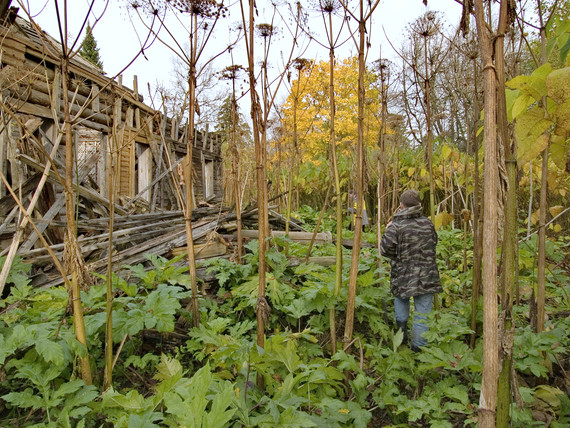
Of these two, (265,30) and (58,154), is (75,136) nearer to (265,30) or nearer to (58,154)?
(58,154)

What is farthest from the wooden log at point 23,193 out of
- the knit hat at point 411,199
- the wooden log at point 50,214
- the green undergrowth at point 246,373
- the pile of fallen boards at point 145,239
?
the knit hat at point 411,199

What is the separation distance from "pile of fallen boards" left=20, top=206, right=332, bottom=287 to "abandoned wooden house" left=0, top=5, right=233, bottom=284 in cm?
2

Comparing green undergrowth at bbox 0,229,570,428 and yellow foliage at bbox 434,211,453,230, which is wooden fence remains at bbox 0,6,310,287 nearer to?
green undergrowth at bbox 0,229,570,428

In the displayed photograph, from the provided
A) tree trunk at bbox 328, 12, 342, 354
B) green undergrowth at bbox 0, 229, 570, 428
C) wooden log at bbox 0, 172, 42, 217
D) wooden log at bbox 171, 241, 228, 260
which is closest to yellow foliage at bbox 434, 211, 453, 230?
green undergrowth at bbox 0, 229, 570, 428

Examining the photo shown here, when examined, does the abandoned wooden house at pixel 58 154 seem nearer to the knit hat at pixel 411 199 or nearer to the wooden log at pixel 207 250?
the wooden log at pixel 207 250

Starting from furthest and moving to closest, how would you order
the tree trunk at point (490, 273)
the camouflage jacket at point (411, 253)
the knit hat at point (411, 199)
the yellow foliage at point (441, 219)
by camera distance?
1. the knit hat at point (411, 199)
2. the camouflage jacket at point (411, 253)
3. the yellow foliage at point (441, 219)
4. the tree trunk at point (490, 273)

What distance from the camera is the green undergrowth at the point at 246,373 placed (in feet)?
5.83

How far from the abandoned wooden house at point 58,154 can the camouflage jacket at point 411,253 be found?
211cm

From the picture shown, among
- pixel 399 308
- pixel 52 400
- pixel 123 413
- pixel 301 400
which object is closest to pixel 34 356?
pixel 52 400

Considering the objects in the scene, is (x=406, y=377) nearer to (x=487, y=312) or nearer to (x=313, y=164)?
(x=487, y=312)

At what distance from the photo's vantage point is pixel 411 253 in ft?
12.0

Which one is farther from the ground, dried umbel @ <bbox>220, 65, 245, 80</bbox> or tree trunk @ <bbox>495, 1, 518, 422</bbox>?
dried umbel @ <bbox>220, 65, 245, 80</bbox>

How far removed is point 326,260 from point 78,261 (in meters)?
3.18

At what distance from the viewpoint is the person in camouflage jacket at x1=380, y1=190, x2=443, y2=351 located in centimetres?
353
